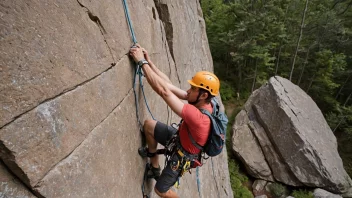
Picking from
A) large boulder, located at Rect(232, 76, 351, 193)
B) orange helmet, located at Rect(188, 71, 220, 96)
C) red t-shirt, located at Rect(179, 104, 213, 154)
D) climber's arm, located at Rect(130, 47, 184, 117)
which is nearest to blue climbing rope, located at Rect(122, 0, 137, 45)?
climber's arm, located at Rect(130, 47, 184, 117)

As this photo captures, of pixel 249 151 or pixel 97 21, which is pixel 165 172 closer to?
pixel 97 21

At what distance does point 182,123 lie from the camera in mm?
3379

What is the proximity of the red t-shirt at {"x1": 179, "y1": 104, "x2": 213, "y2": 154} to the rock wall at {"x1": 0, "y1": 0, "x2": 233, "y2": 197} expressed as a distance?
713 millimetres

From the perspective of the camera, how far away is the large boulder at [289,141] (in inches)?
460

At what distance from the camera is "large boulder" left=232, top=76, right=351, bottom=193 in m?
11.7

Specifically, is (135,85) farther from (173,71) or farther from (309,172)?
(309,172)

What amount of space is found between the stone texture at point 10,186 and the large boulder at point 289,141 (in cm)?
1249

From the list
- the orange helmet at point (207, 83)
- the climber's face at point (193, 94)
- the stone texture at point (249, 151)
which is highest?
the orange helmet at point (207, 83)

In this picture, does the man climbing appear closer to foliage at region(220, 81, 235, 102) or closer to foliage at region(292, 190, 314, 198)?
foliage at region(292, 190, 314, 198)

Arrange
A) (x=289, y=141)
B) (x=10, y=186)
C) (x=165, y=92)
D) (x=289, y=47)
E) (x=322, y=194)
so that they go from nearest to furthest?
(x=10, y=186) → (x=165, y=92) → (x=322, y=194) → (x=289, y=141) → (x=289, y=47)

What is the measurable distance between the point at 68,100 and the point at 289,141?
41.2 feet

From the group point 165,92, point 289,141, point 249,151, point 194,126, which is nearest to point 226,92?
point 249,151

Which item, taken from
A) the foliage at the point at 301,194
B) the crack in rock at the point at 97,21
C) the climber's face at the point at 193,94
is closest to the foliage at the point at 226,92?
the foliage at the point at 301,194

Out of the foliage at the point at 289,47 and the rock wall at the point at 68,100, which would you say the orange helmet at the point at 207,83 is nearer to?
the rock wall at the point at 68,100
